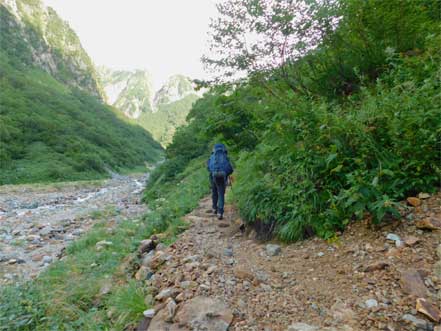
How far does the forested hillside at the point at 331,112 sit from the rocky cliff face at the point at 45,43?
10066 cm

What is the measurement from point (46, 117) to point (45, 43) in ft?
243

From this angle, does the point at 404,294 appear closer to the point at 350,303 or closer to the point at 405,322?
the point at 405,322

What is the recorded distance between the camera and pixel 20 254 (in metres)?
8.35

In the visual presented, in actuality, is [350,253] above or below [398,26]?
below

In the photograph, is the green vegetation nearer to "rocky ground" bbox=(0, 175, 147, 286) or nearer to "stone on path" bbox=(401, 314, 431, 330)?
"rocky ground" bbox=(0, 175, 147, 286)

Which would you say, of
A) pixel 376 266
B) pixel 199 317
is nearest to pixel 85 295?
pixel 199 317

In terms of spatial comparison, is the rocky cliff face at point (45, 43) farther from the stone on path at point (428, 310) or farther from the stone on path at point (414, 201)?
the stone on path at point (428, 310)

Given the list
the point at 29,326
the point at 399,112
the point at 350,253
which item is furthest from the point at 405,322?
the point at 29,326

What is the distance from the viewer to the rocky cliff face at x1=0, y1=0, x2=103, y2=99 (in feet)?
299

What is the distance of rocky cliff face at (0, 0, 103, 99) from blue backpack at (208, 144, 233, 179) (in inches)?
3980

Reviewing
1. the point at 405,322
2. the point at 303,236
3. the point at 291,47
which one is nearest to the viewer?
the point at 405,322

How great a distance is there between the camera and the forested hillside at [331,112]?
3.46m

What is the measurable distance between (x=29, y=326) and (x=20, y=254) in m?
5.33

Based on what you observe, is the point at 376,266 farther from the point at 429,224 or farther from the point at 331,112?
the point at 331,112
